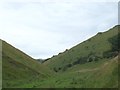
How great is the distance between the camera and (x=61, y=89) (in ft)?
142

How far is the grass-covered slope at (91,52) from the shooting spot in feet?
403

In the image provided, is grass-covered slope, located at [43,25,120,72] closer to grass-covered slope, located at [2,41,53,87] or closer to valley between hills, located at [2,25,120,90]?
valley between hills, located at [2,25,120,90]

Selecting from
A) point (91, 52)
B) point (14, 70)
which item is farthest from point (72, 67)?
point (14, 70)

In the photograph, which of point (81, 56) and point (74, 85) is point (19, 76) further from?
point (81, 56)

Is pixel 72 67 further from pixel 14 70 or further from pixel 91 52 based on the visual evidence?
pixel 14 70

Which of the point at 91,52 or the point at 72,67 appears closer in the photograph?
the point at 72,67

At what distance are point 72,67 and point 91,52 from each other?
12494 millimetres

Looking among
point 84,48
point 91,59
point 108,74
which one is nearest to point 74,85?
point 108,74

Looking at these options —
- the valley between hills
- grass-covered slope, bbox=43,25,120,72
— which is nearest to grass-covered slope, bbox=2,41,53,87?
the valley between hills

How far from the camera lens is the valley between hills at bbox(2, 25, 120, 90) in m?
41.8

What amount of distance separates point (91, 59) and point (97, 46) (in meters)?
15.7

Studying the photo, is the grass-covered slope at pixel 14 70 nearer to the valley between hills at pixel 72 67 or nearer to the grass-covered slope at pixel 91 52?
the valley between hills at pixel 72 67

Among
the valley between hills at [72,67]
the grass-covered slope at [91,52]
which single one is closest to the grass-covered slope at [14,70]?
the valley between hills at [72,67]

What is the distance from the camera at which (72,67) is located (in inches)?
4710
